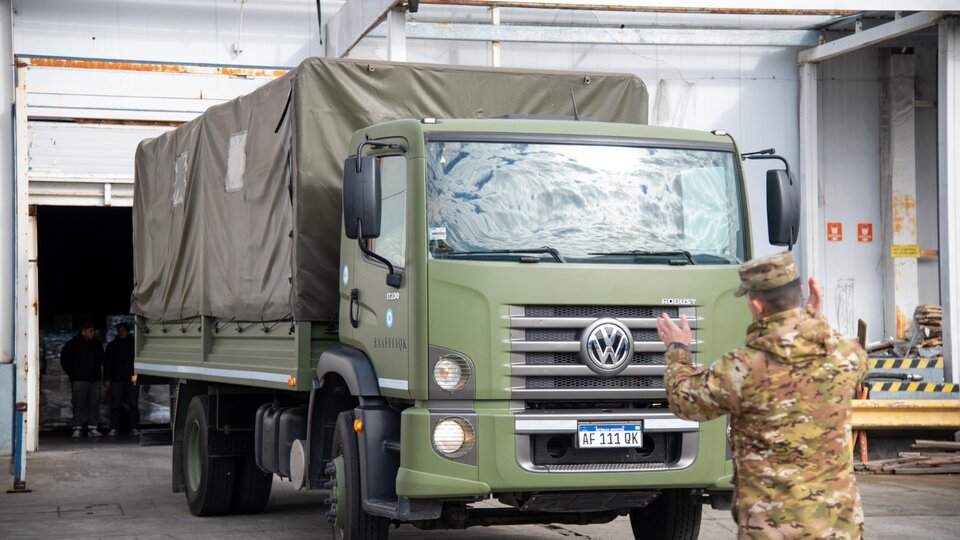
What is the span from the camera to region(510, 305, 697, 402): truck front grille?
25.2 ft

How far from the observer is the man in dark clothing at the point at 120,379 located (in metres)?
22.1

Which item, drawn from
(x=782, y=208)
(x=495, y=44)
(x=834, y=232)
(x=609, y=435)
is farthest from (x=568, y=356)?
(x=834, y=232)

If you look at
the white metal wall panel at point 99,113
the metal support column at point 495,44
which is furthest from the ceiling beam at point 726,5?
the white metal wall panel at point 99,113

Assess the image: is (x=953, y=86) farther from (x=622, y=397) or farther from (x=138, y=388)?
(x=138, y=388)

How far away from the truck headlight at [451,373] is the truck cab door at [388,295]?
0.20 metres

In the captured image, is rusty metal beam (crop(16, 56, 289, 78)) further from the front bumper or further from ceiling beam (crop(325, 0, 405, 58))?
the front bumper

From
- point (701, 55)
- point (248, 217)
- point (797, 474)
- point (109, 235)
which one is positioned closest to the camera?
point (797, 474)

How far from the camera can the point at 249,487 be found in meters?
11.6

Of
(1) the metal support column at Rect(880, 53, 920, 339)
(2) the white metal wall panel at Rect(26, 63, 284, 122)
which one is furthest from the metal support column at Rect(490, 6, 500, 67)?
(1) the metal support column at Rect(880, 53, 920, 339)

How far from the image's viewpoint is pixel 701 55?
1912 centimetres

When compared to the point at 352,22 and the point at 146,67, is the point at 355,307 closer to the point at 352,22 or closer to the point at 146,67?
the point at 352,22

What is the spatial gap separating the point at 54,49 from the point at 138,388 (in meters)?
6.57

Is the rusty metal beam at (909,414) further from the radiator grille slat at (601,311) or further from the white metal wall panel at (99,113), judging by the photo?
the white metal wall panel at (99,113)

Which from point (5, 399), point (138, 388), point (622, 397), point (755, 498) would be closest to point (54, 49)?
point (5, 399)
